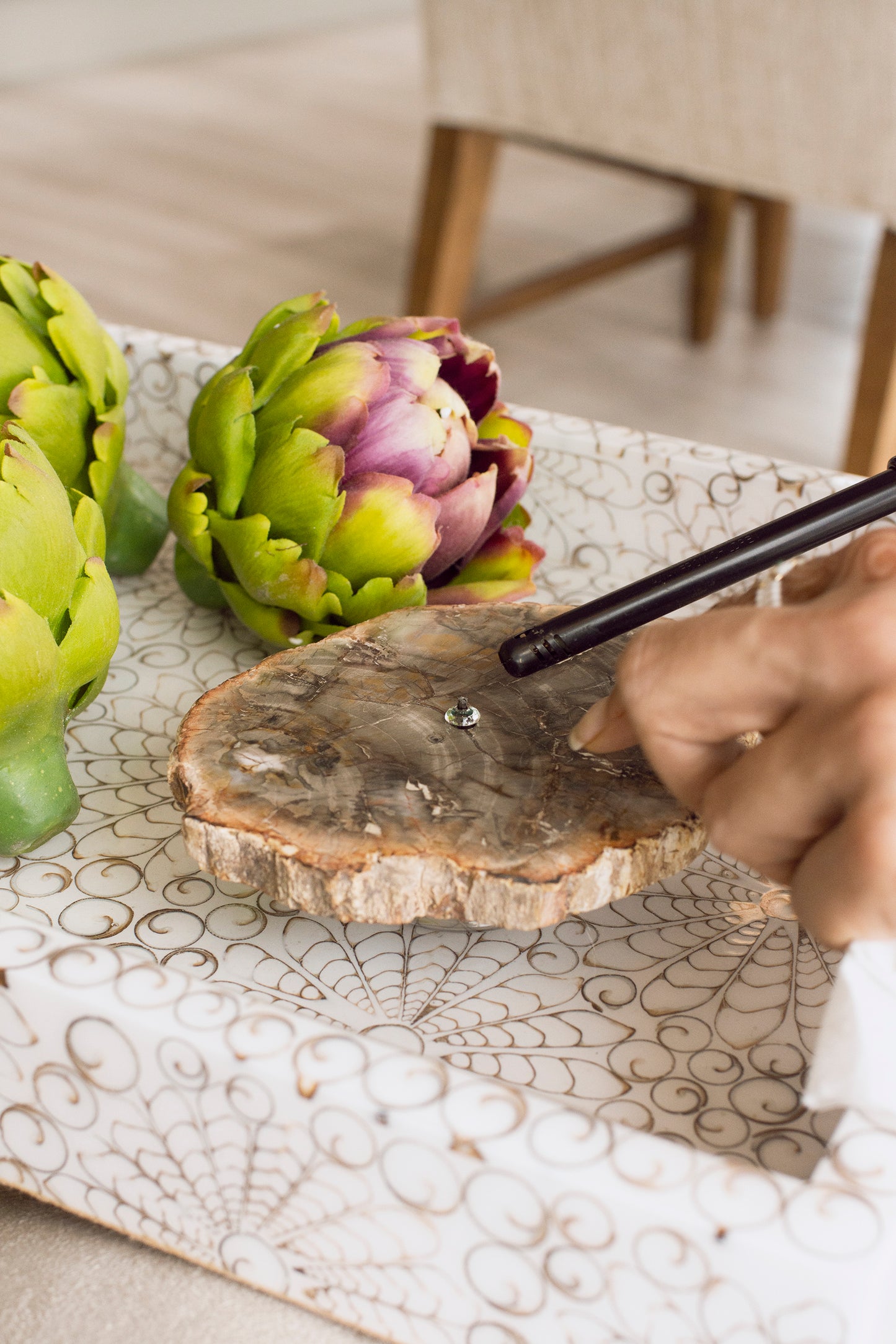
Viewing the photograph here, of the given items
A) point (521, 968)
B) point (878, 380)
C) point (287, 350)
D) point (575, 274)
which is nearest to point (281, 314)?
point (287, 350)

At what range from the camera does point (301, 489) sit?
1.51 feet

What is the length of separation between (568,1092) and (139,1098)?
117 mm

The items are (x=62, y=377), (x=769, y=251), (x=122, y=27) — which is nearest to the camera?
(x=62, y=377)

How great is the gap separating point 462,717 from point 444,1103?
14 centimetres

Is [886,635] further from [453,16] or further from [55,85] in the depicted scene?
[55,85]

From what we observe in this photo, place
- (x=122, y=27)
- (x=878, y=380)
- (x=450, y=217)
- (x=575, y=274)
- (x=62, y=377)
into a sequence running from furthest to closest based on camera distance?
(x=122, y=27) → (x=575, y=274) → (x=450, y=217) → (x=878, y=380) → (x=62, y=377)

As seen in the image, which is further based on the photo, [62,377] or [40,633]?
[62,377]

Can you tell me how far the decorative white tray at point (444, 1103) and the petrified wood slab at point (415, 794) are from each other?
4 cm

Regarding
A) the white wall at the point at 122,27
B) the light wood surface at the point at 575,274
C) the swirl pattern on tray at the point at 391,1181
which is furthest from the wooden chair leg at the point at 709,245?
the white wall at the point at 122,27

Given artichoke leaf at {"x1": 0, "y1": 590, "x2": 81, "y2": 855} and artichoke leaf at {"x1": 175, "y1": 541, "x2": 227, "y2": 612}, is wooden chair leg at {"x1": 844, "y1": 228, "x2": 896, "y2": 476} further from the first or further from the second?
artichoke leaf at {"x1": 0, "y1": 590, "x2": 81, "y2": 855}

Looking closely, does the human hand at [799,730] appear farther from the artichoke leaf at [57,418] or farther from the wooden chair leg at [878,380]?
the wooden chair leg at [878,380]

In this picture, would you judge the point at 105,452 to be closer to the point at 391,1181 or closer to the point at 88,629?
the point at 88,629

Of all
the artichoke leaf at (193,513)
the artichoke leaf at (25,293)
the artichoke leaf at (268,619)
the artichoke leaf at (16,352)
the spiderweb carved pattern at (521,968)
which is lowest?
the spiderweb carved pattern at (521,968)

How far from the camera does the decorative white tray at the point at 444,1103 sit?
28cm
